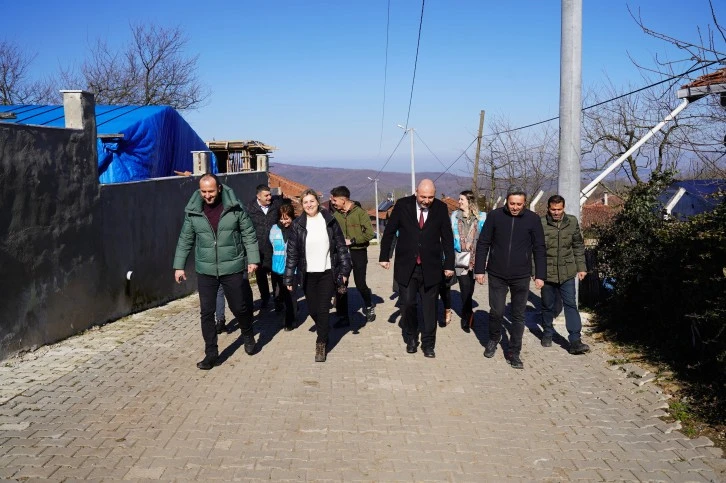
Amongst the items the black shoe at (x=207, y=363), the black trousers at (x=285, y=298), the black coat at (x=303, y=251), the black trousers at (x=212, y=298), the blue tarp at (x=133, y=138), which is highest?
the blue tarp at (x=133, y=138)

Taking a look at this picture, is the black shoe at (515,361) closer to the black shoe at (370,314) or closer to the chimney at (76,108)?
the black shoe at (370,314)

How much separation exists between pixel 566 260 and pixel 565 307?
543 mm

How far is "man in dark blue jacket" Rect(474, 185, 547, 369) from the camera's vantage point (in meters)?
6.68

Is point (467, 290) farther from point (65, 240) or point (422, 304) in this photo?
point (65, 240)

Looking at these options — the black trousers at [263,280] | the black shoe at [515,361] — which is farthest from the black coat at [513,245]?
the black trousers at [263,280]

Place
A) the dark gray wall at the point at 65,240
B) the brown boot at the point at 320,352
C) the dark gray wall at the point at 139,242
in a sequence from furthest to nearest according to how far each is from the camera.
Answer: the dark gray wall at the point at 139,242 → the brown boot at the point at 320,352 → the dark gray wall at the point at 65,240

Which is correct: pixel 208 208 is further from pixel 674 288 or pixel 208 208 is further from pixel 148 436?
pixel 674 288

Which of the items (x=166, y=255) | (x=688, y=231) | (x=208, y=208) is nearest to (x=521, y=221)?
(x=688, y=231)

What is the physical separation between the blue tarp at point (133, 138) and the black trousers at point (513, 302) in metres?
8.95

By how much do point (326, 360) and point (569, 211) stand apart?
3784 millimetres

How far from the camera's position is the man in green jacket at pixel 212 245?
259 inches

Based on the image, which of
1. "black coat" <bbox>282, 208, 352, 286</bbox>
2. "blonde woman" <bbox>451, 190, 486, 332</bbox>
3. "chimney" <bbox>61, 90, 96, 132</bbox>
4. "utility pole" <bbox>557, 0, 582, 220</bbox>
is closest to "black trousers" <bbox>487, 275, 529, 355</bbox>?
"blonde woman" <bbox>451, 190, 486, 332</bbox>

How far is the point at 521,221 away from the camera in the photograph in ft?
22.1

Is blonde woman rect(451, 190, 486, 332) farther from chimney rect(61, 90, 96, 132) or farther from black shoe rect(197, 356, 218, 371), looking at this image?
chimney rect(61, 90, 96, 132)
